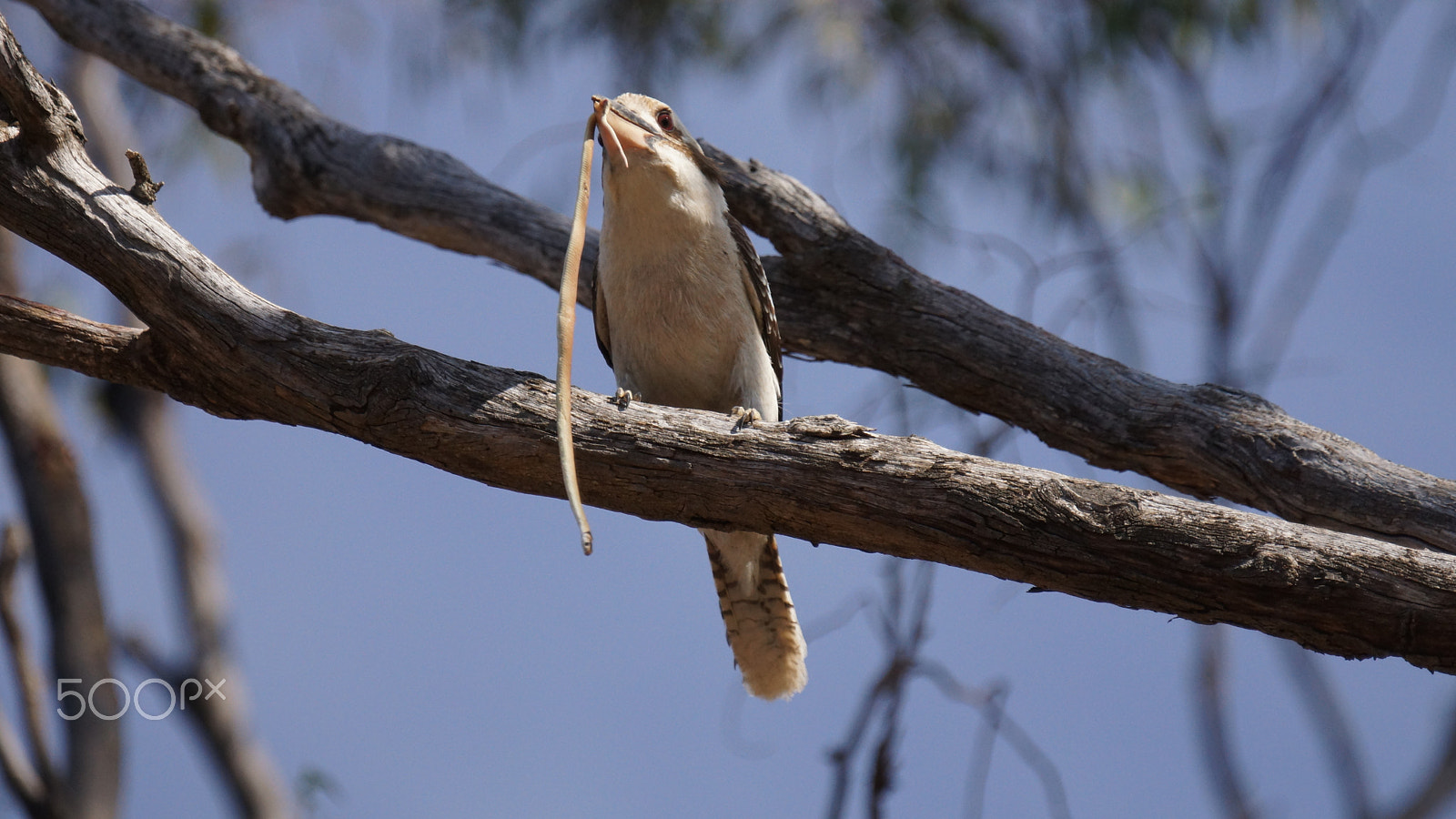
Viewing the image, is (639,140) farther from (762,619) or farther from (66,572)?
(66,572)

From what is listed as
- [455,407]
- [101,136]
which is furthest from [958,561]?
[101,136]

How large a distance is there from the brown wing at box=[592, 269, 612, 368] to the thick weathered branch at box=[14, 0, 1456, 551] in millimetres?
352

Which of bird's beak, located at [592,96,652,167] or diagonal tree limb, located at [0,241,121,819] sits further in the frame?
diagonal tree limb, located at [0,241,121,819]

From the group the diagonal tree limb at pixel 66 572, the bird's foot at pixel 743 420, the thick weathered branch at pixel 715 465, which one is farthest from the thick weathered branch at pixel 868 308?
the diagonal tree limb at pixel 66 572

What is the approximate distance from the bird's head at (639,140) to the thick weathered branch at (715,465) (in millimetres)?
906

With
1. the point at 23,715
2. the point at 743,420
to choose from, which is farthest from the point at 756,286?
the point at 23,715

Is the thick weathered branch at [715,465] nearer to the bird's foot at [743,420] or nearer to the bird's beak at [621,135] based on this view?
the bird's foot at [743,420]

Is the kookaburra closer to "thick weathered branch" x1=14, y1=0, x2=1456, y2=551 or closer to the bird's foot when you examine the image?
"thick weathered branch" x1=14, y1=0, x2=1456, y2=551

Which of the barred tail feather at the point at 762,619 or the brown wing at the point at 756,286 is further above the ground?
the brown wing at the point at 756,286

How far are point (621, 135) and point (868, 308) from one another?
3.69ft

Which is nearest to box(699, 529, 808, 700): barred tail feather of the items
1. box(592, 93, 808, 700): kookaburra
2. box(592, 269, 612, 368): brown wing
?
box(592, 93, 808, 700): kookaburra

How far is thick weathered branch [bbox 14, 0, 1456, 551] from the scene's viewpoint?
2.92m

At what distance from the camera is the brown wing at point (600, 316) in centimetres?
340

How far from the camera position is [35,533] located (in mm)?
4391
